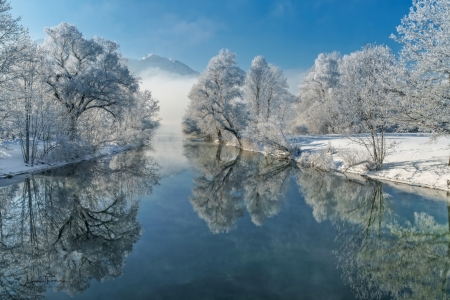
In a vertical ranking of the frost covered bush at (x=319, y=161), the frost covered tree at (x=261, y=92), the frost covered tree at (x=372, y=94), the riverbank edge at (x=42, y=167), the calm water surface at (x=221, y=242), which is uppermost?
the frost covered tree at (x=261, y=92)

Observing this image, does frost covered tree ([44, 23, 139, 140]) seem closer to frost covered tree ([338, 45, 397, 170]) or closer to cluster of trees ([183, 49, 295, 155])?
cluster of trees ([183, 49, 295, 155])

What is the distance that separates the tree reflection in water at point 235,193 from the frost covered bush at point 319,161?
225 cm

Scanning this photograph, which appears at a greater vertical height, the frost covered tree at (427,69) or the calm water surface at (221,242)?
the frost covered tree at (427,69)

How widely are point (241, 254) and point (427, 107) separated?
39.8ft

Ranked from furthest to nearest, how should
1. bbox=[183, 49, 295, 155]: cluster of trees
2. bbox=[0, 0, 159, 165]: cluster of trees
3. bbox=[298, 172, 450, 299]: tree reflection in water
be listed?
bbox=[183, 49, 295, 155]: cluster of trees
bbox=[0, 0, 159, 165]: cluster of trees
bbox=[298, 172, 450, 299]: tree reflection in water

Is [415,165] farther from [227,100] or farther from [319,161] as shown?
[227,100]

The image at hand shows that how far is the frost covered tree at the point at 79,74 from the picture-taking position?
23797mm

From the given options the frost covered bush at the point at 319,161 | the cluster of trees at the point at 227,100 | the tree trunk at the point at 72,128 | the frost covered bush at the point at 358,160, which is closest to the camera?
the frost covered bush at the point at 358,160

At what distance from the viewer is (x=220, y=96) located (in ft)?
119

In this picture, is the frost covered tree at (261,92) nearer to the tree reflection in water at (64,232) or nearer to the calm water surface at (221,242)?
the calm water surface at (221,242)

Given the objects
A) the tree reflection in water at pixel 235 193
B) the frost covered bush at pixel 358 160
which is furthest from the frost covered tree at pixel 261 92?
the frost covered bush at pixel 358 160

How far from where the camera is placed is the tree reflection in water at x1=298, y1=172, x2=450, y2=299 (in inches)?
226

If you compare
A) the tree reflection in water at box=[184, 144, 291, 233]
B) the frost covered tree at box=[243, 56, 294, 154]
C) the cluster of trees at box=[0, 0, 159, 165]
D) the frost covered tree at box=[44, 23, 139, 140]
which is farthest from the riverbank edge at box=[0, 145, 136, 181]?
the frost covered tree at box=[243, 56, 294, 154]

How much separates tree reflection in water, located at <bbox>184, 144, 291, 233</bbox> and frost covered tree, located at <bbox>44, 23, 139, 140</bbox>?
1135cm
